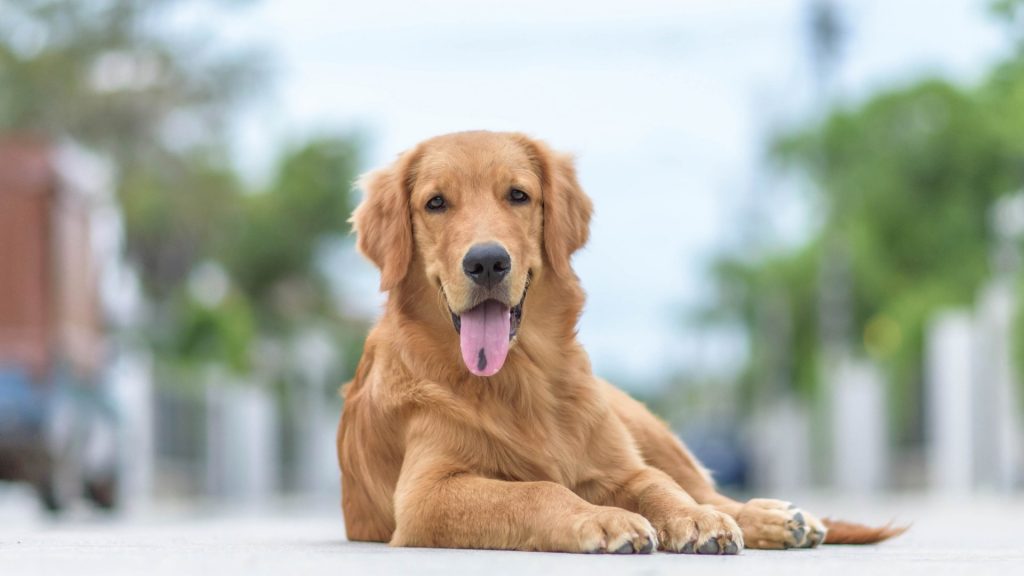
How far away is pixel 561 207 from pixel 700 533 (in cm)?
161

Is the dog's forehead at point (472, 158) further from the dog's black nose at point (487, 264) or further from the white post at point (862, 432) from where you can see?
the white post at point (862, 432)

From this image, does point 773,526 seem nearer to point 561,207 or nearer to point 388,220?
point 561,207

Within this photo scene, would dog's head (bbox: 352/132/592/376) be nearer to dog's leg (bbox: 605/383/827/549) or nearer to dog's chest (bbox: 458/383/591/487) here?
dog's chest (bbox: 458/383/591/487)

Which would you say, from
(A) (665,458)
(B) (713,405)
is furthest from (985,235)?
(B) (713,405)

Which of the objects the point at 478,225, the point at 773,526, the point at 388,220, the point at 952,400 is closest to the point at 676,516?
the point at 773,526

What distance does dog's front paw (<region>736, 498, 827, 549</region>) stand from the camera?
6398mm

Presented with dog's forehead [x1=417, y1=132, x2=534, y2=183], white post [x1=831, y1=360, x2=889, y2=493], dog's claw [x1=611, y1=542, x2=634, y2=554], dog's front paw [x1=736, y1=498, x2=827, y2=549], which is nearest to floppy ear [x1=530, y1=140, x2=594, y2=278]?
dog's forehead [x1=417, y1=132, x2=534, y2=183]

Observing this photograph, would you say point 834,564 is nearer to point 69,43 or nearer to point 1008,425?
point 1008,425

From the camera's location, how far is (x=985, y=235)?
3950 cm

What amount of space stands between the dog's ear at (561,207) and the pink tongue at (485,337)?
1.36ft

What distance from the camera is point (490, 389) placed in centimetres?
646

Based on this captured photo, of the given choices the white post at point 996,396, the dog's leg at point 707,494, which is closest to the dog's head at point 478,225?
the dog's leg at point 707,494

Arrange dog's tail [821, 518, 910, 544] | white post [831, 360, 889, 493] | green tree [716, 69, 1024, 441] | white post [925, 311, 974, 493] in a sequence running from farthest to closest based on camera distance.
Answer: green tree [716, 69, 1024, 441]
white post [831, 360, 889, 493]
white post [925, 311, 974, 493]
dog's tail [821, 518, 910, 544]

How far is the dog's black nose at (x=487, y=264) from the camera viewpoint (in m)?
6.21
